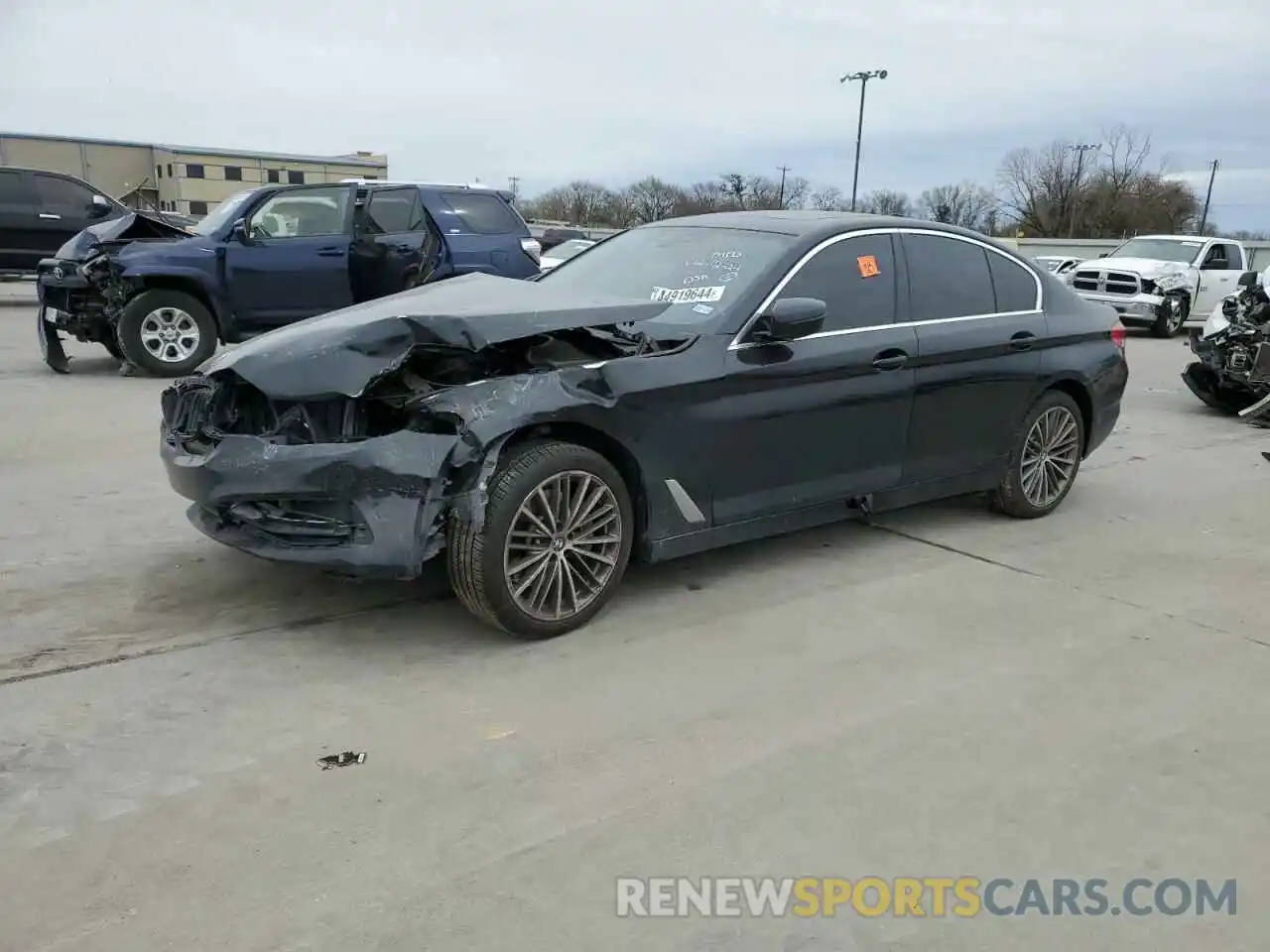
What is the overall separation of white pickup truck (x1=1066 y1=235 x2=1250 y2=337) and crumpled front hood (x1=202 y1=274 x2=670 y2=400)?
16552mm

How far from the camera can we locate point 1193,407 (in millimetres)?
10914

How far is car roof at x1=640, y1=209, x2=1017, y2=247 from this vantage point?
202 inches

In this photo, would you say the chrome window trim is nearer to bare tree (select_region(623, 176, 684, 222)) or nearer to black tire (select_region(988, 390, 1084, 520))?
black tire (select_region(988, 390, 1084, 520))

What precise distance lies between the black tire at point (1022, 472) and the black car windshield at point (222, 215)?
8270 millimetres

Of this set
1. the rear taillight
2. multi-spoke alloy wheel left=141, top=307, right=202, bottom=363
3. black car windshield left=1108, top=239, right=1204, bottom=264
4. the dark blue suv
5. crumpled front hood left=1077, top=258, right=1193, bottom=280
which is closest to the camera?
the rear taillight

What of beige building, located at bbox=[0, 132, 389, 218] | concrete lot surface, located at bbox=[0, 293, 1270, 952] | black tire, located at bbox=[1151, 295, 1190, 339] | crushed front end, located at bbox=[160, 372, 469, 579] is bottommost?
concrete lot surface, located at bbox=[0, 293, 1270, 952]

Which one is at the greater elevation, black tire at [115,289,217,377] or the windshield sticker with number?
the windshield sticker with number

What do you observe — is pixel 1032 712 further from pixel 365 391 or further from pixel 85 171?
pixel 85 171

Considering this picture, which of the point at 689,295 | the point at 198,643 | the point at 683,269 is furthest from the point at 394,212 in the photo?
the point at 198,643

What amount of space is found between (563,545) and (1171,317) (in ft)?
61.2

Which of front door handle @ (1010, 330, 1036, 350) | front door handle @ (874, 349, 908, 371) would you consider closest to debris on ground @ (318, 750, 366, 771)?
front door handle @ (874, 349, 908, 371)

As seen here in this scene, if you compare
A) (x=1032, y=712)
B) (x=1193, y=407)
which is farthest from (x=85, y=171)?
(x=1032, y=712)

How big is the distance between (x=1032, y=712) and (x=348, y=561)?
258cm

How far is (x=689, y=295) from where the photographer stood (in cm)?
490
